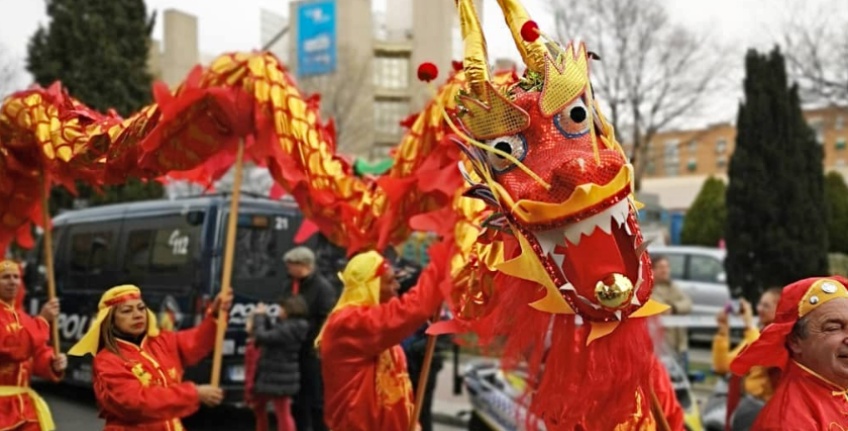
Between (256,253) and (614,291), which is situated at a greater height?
(614,291)

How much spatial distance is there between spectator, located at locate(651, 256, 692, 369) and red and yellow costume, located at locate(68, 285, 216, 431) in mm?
5104

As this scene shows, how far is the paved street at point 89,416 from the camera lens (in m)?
7.68

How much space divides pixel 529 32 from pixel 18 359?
10.8 ft

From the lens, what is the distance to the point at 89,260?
8703mm

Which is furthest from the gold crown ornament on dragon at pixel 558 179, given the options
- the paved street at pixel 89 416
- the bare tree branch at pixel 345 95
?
the bare tree branch at pixel 345 95

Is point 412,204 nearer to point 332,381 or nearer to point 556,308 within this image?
point 332,381

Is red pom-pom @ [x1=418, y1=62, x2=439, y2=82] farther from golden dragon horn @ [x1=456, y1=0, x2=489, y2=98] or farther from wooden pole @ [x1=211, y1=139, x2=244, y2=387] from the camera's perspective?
wooden pole @ [x1=211, y1=139, x2=244, y2=387]

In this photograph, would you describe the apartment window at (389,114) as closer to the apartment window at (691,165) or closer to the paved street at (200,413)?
the apartment window at (691,165)

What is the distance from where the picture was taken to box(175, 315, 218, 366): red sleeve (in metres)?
4.19

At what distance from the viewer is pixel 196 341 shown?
4.21m

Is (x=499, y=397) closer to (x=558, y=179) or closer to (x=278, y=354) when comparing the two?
(x=278, y=354)

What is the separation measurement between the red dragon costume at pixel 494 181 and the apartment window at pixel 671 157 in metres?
20.4

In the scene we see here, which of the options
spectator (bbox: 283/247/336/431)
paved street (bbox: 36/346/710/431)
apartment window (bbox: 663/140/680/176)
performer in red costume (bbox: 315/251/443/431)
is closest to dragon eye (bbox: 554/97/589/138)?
performer in red costume (bbox: 315/251/443/431)

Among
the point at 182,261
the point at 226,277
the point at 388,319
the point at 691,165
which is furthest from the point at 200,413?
the point at 691,165
